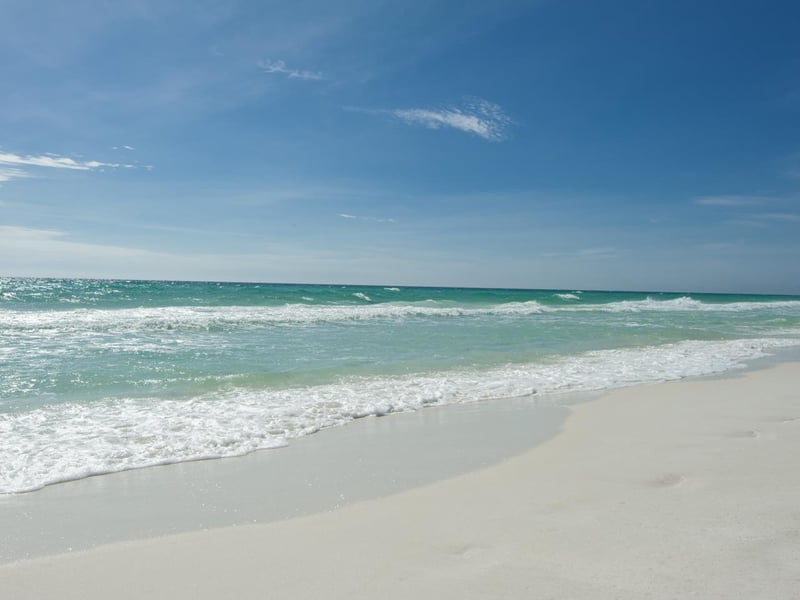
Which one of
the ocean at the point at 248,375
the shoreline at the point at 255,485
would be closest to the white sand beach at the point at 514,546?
the shoreline at the point at 255,485

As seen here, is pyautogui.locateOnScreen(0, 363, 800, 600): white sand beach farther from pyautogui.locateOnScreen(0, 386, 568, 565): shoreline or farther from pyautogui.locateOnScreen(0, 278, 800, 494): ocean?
pyautogui.locateOnScreen(0, 278, 800, 494): ocean

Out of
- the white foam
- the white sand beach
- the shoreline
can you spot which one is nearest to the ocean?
the white foam

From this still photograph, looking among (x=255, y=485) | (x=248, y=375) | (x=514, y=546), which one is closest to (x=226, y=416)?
(x=255, y=485)

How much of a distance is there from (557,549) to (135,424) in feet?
15.7

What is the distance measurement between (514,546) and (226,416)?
14.0 feet

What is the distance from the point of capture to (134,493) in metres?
4.07

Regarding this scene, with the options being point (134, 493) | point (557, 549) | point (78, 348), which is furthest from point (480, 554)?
point (78, 348)

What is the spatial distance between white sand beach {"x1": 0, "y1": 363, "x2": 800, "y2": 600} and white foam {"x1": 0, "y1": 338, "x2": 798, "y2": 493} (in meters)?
1.81

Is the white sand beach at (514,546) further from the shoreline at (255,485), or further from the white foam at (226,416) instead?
the white foam at (226,416)

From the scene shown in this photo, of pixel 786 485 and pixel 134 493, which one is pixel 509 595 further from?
pixel 134 493

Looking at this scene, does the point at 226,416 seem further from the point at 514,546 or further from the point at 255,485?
the point at 514,546

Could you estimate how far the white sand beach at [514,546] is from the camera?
2590mm

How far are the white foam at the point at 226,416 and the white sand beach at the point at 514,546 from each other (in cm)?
181

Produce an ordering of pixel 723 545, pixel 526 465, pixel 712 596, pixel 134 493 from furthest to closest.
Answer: pixel 526 465 → pixel 134 493 → pixel 723 545 → pixel 712 596
